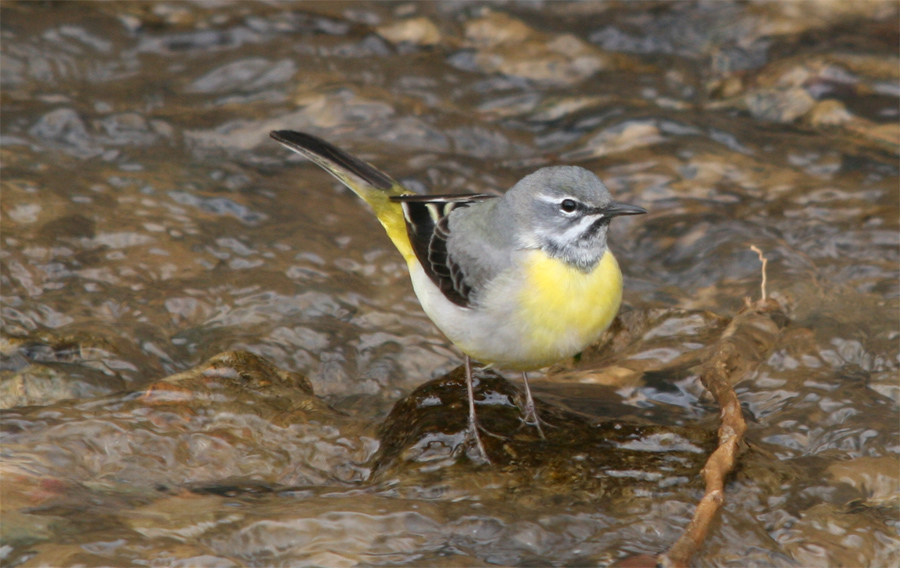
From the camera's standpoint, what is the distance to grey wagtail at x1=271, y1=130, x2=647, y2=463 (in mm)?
5582

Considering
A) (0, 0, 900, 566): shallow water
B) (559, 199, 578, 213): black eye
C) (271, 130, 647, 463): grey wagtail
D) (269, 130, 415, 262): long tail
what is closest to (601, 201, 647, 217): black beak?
(271, 130, 647, 463): grey wagtail

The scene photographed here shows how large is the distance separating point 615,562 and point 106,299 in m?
4.90

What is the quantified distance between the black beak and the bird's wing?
3.36 ft

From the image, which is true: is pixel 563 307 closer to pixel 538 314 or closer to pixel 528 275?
pixel 538 314

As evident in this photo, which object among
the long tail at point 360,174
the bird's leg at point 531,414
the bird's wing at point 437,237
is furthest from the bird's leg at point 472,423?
the long tail at point 360,174

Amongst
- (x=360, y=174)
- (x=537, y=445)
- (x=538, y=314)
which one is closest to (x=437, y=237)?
(x=360, y=174)

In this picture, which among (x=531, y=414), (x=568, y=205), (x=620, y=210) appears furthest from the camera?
(x=531, y=414)

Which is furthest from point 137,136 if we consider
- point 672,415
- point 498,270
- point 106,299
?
point 672,415

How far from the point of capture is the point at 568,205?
5875 millimetres

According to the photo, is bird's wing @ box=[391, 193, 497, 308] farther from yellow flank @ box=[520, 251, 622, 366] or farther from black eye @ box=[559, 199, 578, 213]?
black eye @ box=[559, 199, 578, 213]

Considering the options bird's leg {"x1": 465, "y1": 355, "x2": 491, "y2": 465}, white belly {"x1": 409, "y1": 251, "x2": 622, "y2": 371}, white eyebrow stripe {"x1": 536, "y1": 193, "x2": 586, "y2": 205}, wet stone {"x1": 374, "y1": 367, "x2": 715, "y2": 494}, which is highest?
white eyebrow stripe {"x1": 536, "y1": 193, "x2": 586, "y2": 205}

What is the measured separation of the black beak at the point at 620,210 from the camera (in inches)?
220

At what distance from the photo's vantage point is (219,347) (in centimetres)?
738

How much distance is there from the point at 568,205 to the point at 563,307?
0.73 meters
